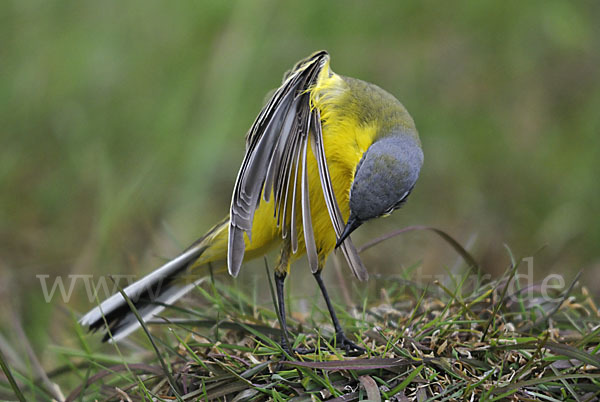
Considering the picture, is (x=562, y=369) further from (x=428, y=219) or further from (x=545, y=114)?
(x=545, y=114)

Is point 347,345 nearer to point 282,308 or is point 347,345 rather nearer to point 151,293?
point 282,308

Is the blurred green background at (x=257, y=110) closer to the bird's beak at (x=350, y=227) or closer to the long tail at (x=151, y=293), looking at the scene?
the long tail at (x=151, y=293)

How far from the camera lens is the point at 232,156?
7023mm

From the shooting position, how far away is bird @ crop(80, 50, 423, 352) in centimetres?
289

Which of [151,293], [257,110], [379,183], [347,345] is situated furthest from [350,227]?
[257,110]

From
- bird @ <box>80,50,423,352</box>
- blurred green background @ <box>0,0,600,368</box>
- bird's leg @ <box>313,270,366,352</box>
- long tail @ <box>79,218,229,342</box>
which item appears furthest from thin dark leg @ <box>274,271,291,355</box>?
blurred green background @ <box>0,0,600,368</box>

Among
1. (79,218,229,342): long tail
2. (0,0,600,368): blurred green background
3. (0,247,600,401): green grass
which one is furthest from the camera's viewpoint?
(0,0,600,368): blurred green background

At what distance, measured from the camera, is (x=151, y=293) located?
11.6 ft

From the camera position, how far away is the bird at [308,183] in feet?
9.48

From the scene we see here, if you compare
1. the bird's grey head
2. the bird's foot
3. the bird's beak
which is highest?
the bird's grey head

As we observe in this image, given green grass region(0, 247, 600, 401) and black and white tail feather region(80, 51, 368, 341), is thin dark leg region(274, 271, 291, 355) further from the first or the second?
black and white tail feather region(80, 51, 368, 341)

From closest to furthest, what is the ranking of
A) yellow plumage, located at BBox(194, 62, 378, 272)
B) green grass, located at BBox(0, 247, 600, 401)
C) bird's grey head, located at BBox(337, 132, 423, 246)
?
green grass, located at BBox(0, 247, 600, 401) → bird's grey head, located at BBox(337, 132, 423, 246) → yellow plumage, located at BBox(194, 62, 378, 272)

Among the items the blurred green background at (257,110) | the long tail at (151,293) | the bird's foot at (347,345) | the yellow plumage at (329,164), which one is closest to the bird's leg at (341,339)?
the bird's foot at (347,345)

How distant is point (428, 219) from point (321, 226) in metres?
3.53
